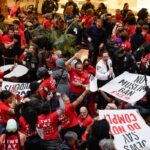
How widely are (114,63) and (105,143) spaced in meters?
4.41

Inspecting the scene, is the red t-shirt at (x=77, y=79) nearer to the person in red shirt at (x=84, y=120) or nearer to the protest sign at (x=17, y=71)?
the protest sign at (x=17, y=71)

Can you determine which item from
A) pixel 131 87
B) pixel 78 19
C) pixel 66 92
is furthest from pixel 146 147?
pixel 78 19

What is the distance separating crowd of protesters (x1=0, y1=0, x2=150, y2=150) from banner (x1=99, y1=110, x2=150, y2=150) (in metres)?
0.31

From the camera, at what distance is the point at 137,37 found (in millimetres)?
10977

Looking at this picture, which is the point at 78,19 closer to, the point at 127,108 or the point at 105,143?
the point at 127,108

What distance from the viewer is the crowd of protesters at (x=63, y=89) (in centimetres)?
579

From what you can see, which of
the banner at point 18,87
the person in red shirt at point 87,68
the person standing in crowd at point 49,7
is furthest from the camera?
the person standing in crowd at point 49,7

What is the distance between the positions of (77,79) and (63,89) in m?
0.40

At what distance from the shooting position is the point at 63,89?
28.0ft

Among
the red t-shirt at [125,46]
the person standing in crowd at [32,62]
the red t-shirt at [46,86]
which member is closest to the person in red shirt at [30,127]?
the red t-shirt at [46,86]

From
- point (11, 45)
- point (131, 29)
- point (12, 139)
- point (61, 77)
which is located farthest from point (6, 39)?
point (12, 139)

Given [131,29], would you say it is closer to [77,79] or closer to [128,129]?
[77,79]

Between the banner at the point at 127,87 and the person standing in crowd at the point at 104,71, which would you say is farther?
the person standing in crowd at the point at 104,71

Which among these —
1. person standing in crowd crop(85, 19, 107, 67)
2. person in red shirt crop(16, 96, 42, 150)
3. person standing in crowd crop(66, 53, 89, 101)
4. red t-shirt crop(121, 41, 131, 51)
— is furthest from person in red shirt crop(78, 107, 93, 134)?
person standing in crowd crop(85, 19, 107, 67)
